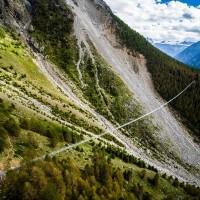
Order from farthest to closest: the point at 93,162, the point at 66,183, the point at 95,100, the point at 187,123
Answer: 1. the point at 187,123
2. the point at 95,100
3. the point at 93,162
4. the point at 66,183

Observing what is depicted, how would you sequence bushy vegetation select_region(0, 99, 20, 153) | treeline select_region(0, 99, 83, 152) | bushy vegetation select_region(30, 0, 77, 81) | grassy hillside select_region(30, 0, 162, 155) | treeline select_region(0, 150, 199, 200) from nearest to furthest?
treeline select_region(0, 150, 199, 200)
bushy vegetation select_region(0, 99, 20, 153)
treeline select_region(0, 99, 83, 152)
grassy hillside select_region(30, 0, 162, 155)
bushy vegetation select_region(30, 0, 77, 81)

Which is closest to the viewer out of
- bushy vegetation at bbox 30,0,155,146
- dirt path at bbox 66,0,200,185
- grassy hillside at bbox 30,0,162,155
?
dirt path at bbox 66,0,200,185

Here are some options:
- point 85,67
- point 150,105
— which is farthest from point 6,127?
point 150,105

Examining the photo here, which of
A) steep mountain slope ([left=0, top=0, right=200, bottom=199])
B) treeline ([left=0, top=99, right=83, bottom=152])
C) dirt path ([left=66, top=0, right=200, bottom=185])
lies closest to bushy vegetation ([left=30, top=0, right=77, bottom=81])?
steep mountain slope ([left=0, top=0, right=200, bottom=199])

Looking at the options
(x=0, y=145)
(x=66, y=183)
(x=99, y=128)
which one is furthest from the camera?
(x=99, y=128)

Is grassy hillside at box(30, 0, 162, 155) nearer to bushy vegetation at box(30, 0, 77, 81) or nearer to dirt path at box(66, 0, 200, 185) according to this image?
bushy vegetation at box(30, 0, 77, 81)

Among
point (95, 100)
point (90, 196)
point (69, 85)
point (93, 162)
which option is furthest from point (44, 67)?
point (90, 196)

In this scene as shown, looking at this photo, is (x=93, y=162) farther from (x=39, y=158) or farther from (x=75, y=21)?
(x=75, y=21)

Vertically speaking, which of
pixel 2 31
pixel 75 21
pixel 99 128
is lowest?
pixel 99 128
